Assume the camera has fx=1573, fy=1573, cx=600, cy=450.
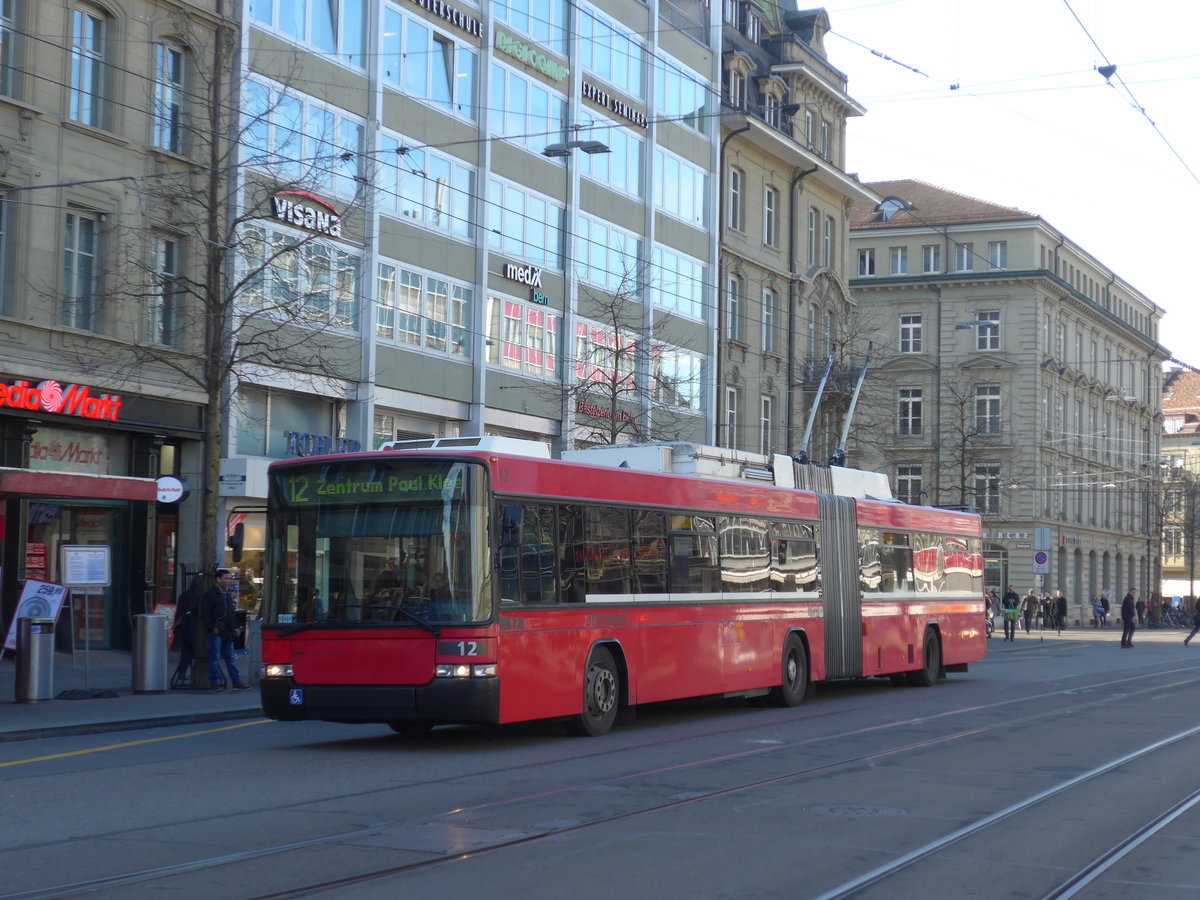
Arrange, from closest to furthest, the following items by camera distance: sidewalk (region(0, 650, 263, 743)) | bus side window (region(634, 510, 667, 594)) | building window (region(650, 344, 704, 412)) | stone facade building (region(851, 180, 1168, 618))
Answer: sidewalk (region(0, 650, 263, 743))
bus side window (region(634, 510, 667, 594))
building window (region(650, 344, 704, 412))
stone facade building (region(851, 180, 1168, 618))

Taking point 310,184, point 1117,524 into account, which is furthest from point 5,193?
point 1117,524

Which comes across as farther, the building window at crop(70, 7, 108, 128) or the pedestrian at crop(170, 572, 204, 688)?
the building window at crop(70, 7, 108, 128)

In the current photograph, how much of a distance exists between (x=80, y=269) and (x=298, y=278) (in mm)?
3782

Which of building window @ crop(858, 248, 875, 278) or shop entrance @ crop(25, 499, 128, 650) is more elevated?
building window @ crop(858, 248, 875, 278)

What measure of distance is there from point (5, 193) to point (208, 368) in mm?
5329

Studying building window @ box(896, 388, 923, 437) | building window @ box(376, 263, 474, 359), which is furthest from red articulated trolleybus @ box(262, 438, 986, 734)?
building window @ box(896, 388, 923, 437)

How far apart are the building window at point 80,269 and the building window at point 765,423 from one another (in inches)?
1045

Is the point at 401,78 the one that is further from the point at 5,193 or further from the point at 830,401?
the point at 830,401

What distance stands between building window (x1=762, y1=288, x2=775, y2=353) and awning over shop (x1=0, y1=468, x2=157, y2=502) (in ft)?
88.3

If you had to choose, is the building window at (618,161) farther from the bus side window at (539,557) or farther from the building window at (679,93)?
the bus side window at (539,557)

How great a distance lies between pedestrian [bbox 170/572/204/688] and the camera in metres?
21.9

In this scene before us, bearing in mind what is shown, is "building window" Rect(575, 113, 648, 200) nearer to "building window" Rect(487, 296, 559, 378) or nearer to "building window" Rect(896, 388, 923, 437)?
"building window" Rect(487, 296, 559, 378)

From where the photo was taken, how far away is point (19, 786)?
1174 cm

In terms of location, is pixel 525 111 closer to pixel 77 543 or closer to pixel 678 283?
pixel 678 283
